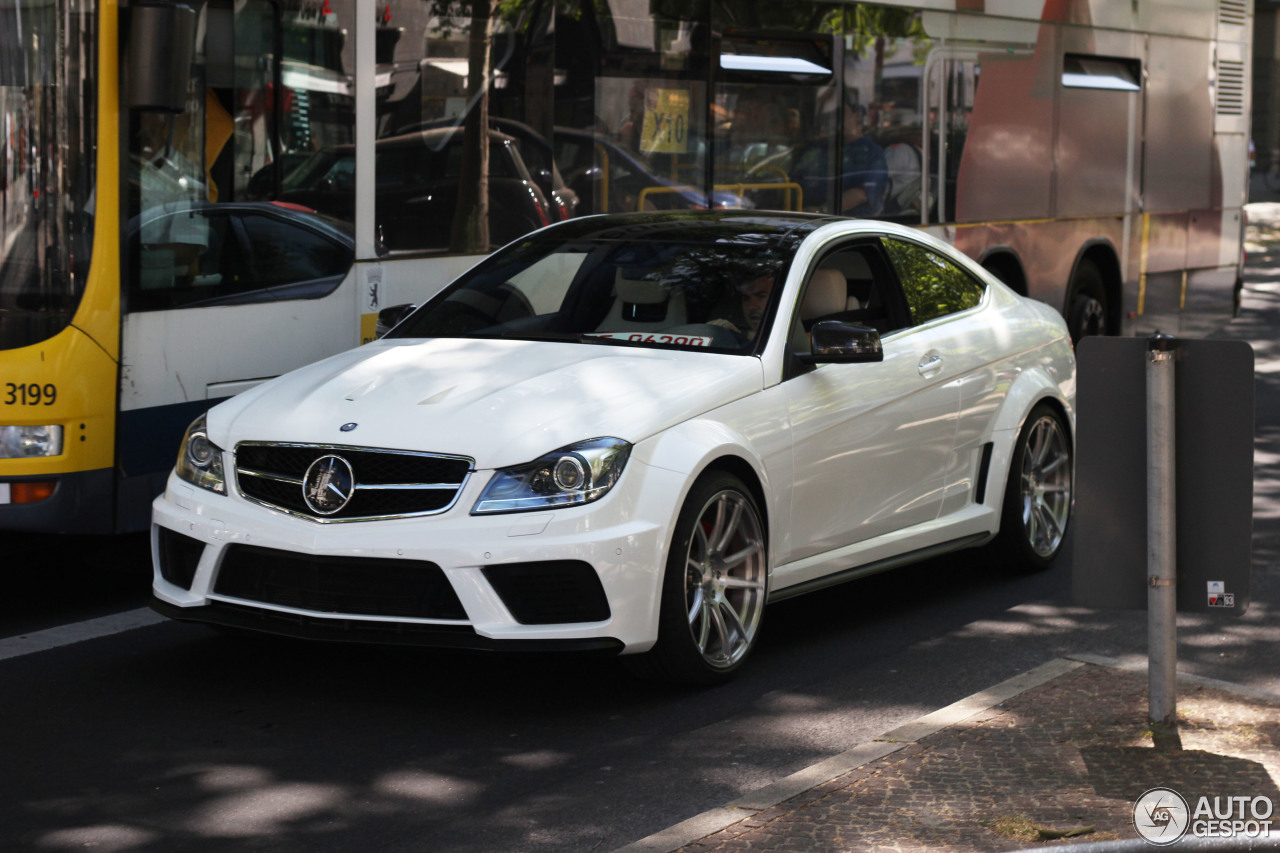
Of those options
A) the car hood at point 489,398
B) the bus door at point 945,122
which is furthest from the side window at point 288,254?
the bus door at point 945,122

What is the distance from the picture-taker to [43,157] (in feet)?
21.6

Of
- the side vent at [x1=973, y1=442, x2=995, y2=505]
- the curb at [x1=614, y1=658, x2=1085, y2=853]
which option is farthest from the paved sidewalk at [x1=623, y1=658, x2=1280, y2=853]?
the side vent at [x1=973, y1=442, x2=995, y2=505]

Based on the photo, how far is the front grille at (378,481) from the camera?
5234 mm

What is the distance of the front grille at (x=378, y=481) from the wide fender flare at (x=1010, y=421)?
287 cm

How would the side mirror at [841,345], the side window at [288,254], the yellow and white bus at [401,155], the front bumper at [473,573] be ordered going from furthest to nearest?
the side window at [288,254]
the yellow and white bus at [401,155]
the side mirror at [841,345]
the front bumper at [473,573]

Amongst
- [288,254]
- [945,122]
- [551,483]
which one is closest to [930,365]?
[551,483]

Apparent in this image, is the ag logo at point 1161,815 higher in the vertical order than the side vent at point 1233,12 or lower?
lower

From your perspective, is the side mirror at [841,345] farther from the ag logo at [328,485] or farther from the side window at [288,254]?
the side window at [288,254]

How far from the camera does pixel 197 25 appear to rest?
6.98 metres

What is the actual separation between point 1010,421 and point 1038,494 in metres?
0.49

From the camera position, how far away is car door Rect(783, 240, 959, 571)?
6152mm

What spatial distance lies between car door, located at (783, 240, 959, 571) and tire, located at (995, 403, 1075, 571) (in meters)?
0.60

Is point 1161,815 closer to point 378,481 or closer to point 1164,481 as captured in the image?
point 1164,481

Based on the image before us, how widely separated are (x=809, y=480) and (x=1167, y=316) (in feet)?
29.3
